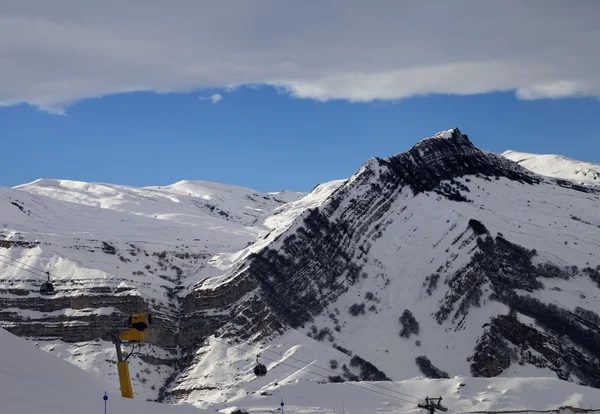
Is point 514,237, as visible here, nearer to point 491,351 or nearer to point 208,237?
point 491,351

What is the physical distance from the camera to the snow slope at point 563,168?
545 feet

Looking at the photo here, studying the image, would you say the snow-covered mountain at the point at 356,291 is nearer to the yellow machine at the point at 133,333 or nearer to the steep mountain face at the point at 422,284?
the steep mountain face at the point at 422,284

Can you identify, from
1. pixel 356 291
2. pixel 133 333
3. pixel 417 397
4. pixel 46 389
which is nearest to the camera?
pixel 46 389

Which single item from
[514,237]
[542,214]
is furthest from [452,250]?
[542,214]

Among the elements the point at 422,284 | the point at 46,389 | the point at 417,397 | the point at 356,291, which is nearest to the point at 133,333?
the point at 46,389

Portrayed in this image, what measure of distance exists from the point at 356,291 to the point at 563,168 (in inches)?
2744

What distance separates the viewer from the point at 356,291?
410 feet

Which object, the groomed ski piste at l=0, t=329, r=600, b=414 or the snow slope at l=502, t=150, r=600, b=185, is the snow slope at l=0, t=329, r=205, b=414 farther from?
the snow slope at l=502, t=150, r=600, b=185

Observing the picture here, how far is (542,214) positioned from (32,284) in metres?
74.5

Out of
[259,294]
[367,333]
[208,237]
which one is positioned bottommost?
[367,333]

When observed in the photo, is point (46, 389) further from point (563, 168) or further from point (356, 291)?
point (563, 168)

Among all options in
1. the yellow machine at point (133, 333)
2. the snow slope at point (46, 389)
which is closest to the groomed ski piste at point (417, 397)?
the yellow machine at point (133, 333)

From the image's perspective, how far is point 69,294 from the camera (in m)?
123

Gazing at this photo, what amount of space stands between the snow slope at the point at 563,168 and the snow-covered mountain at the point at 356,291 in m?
19.3
